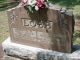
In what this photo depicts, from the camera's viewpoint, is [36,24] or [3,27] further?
[3,27]

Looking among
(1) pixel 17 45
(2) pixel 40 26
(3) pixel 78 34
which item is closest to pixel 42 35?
(2) pixel 40 26

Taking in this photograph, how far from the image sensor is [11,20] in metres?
5.13

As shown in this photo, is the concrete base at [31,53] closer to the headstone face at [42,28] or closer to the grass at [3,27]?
the headstone face at [42,28]

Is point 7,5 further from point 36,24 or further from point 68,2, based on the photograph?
point 36,24

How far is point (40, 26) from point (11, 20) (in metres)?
0.65

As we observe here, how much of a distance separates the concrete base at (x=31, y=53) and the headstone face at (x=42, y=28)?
10 centimetres

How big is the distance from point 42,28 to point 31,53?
21.0 inches

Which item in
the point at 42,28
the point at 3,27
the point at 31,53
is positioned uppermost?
the point at 42,28

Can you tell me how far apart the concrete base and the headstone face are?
0.10 metres

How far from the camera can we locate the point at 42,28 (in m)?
4.86

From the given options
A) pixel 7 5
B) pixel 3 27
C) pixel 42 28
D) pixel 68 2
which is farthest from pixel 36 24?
pixel 7 5

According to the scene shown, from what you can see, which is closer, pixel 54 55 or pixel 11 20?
pixel 54 55

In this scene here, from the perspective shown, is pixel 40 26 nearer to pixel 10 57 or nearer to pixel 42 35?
pixel 42 35

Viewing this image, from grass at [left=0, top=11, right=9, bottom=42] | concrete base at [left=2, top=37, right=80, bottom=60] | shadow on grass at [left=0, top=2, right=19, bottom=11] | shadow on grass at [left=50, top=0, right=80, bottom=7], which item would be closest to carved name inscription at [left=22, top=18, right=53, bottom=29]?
concrete base at [left=2, top=37, right=80, bottom=60]
